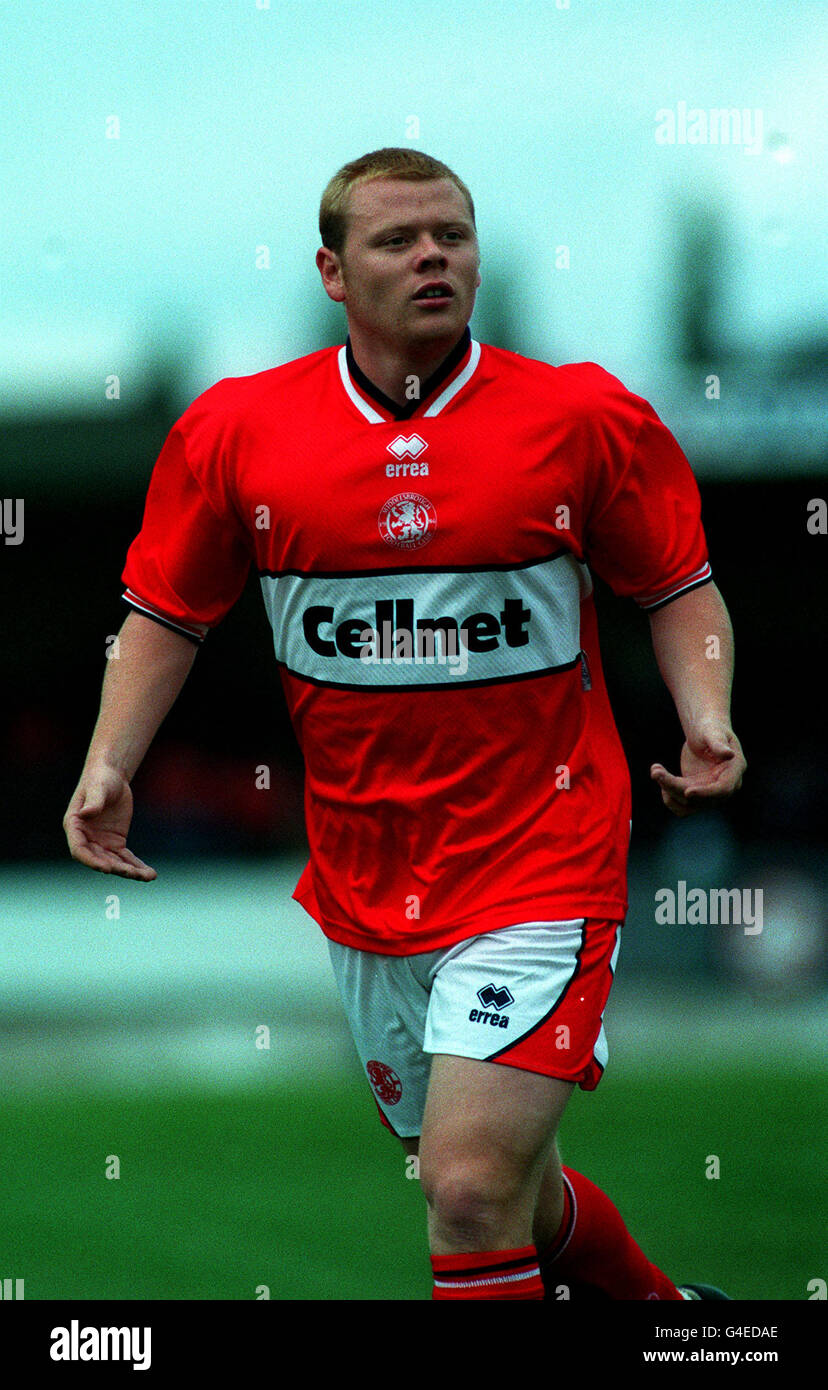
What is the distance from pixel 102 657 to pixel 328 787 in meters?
11.4

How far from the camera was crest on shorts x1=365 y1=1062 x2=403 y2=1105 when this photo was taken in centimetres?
362

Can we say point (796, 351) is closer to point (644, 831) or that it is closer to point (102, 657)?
point (644, 831)

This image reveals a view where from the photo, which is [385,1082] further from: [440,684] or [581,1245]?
[440,684]

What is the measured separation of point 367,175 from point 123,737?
122 cm

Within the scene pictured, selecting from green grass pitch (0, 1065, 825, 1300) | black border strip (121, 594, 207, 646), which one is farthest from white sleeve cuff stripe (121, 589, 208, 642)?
green grass pitch (0, 1065, 825, 1300)

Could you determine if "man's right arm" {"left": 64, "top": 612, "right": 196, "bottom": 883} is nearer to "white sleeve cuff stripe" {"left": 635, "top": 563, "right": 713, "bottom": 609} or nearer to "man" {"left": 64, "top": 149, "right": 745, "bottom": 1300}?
"man" {"left": 64, "top": 149, "right": 745, "bottom": 1300}

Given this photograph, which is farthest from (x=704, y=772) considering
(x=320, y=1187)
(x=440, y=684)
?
(x=320, y=1187)

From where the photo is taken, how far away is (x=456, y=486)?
11.0 feet

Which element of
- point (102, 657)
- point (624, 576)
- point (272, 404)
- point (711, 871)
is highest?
point (272, 404)

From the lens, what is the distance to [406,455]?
339 centimetres

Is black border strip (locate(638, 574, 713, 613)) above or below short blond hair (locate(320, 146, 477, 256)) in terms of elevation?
below

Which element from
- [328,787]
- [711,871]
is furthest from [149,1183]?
[711,871]

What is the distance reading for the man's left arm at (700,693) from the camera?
3127 millimetres

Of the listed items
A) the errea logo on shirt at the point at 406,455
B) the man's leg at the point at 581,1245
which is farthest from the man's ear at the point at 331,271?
the man's leg at the point at 581,1245
